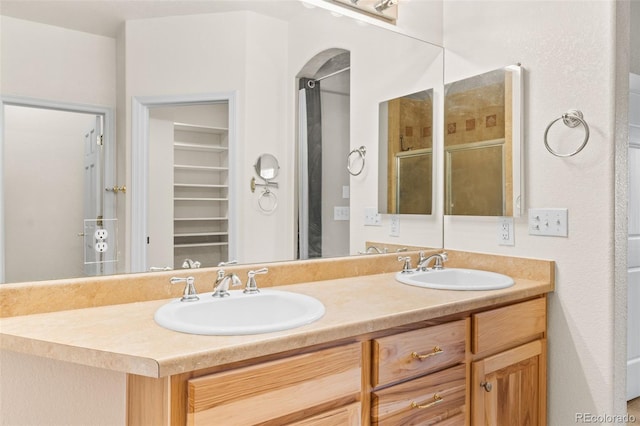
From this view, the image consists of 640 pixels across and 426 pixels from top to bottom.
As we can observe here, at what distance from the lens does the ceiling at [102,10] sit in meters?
1.25

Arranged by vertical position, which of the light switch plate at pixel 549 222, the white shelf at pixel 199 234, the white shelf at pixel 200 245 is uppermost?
the light switch plate at pixel 549 222

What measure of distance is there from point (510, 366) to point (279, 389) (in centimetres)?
101

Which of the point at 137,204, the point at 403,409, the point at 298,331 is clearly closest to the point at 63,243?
the point at 137,204

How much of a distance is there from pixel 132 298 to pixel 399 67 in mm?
1584

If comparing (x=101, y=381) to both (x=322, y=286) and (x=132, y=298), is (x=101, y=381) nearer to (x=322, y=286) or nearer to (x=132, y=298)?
(x=132, y=298)

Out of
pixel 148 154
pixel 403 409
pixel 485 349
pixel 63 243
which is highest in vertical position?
pixel 148 154

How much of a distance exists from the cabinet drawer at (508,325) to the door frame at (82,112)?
1.29 m

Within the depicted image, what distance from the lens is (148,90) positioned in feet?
4.69

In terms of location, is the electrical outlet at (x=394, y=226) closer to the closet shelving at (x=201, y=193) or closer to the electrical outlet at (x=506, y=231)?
the electrical outlet at (x=506, y=231)

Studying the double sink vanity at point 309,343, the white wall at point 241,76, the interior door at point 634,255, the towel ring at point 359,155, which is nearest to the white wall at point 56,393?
the double sink vanity at point 309,343

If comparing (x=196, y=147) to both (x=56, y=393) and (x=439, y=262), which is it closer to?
(x=56, y=393)

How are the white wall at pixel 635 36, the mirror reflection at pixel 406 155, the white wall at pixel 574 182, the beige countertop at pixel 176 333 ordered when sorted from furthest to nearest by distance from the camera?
the white wall at pixel 635 36
the mirror reflection at pixel 406 155
the white wall at pixel 574 182
the beige countertop at pixel 176 333

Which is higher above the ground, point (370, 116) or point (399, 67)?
point (399, 67)

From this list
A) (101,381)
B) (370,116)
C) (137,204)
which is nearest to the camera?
(101,381)
